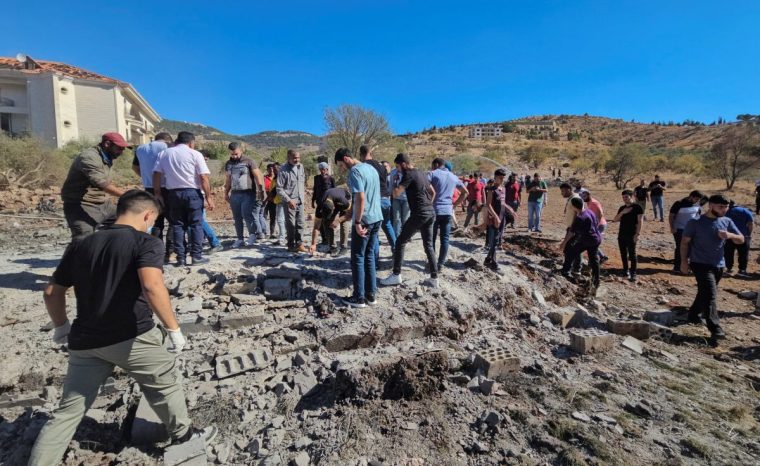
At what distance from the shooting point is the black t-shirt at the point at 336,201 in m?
5.68

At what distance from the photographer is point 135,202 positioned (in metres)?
2.33

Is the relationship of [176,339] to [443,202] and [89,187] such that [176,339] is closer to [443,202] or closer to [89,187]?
[89,187]

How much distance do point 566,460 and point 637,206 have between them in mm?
5392

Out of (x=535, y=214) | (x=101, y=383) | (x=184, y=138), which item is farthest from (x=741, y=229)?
(x=101, y=383)

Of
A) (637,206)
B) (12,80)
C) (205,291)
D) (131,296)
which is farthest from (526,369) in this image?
(12,80)

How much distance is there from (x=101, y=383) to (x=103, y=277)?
0.67m

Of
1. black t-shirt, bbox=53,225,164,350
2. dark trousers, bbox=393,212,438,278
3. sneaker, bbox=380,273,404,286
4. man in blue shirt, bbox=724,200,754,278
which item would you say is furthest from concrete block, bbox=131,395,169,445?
man in blue shirt, bbox=724,200,754,278

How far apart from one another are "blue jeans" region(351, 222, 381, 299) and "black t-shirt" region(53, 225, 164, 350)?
2283 mm

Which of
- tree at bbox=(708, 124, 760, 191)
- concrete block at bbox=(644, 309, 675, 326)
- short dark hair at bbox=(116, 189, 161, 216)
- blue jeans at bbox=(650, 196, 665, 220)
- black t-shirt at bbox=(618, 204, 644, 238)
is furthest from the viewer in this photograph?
tree at bbox=(708, 124, 760, 191)

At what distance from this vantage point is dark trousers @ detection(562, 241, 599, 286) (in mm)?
5980

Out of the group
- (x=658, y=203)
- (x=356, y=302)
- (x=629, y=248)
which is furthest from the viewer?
(x=658, y=203)

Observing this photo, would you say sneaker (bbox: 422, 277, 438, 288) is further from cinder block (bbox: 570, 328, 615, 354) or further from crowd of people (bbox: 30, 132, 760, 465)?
cinder block (bbox: 570, 328, 615, 354)

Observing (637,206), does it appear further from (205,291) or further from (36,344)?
(36,344)

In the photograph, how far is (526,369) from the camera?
3.84m
